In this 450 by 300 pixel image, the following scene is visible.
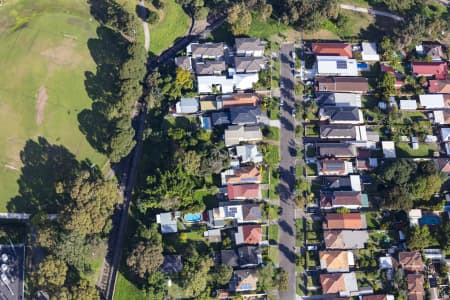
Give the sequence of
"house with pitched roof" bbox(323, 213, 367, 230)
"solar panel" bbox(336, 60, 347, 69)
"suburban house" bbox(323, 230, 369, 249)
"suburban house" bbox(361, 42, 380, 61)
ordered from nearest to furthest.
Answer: "suburban house" bbox(323, 230, 369, 249)
"house with pitched roof" bbox(323, 213, 367, 230)
"solar panel" bbox(336, 60, 347, 69)
"suburban house" bbox(361, 42, 380, 61)

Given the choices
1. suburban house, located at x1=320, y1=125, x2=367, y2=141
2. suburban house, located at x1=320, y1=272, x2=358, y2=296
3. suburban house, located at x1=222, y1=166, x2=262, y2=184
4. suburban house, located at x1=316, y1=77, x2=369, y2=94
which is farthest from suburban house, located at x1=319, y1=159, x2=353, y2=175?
suburban house, located at x1=320, y1=272, x2=358, y2=296

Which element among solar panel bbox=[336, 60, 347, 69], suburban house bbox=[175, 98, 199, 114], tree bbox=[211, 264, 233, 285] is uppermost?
solar panel bbox=[336, 60, 347, 69]

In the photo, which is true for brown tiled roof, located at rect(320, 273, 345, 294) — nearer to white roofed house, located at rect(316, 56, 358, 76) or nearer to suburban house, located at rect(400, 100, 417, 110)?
suburban house, located at rect(400, 100, 417, 110)

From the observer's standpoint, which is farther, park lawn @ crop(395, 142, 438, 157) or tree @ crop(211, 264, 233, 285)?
park lawn @ crop(395, 142, 438, 157)

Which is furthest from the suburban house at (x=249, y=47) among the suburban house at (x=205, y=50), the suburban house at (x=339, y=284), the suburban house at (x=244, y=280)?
the suburban house at (x=339, y=284)

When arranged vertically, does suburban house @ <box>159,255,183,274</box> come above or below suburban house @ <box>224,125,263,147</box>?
below

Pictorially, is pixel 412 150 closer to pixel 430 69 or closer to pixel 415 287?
pixel 430 69

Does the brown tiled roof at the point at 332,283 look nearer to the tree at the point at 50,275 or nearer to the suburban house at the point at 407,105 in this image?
the suburban house at the point at 407,105
